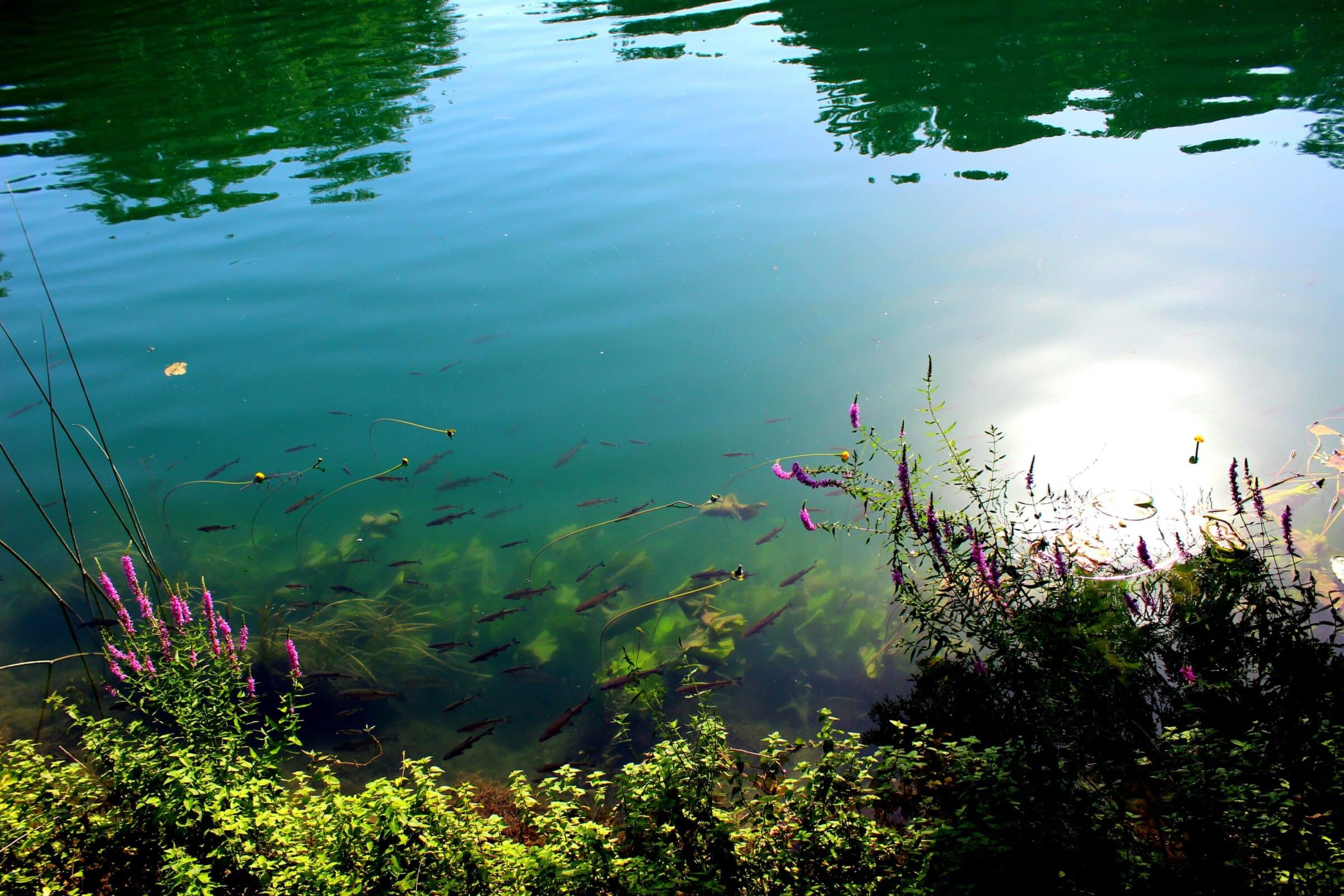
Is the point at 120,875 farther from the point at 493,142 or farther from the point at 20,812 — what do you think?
the point at 493,142

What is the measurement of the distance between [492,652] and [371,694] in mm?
648

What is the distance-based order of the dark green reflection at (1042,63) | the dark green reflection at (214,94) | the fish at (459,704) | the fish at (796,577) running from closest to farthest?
the fish at (459,704) < the fish at (796,577) < the dark green reflection at (1042,63) < the dark green reflection at (214,94)

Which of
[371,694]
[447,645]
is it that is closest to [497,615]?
[447,645]

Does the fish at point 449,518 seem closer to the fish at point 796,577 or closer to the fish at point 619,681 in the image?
the fish at point 619,681

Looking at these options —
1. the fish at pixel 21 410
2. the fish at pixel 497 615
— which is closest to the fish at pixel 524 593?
the fish at pixel 497 615

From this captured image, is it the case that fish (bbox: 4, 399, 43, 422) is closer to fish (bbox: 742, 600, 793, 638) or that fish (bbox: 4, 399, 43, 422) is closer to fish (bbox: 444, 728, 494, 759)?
fish (bbox: 444, 728, 494, 759)

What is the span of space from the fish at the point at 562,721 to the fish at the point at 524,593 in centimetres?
77

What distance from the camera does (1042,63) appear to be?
32.7 feet

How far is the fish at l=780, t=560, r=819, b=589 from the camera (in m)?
4.42

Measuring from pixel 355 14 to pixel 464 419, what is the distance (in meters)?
13.9

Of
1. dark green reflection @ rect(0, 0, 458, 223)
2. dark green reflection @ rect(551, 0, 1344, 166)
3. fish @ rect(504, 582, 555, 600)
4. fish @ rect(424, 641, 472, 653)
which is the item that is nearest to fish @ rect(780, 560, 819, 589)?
fish @ rect(504, 582, 555, 600)

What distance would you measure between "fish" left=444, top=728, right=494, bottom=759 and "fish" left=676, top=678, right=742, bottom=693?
100 cm

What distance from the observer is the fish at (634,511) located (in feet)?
15.9

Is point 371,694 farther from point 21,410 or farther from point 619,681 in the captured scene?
point 21,410
